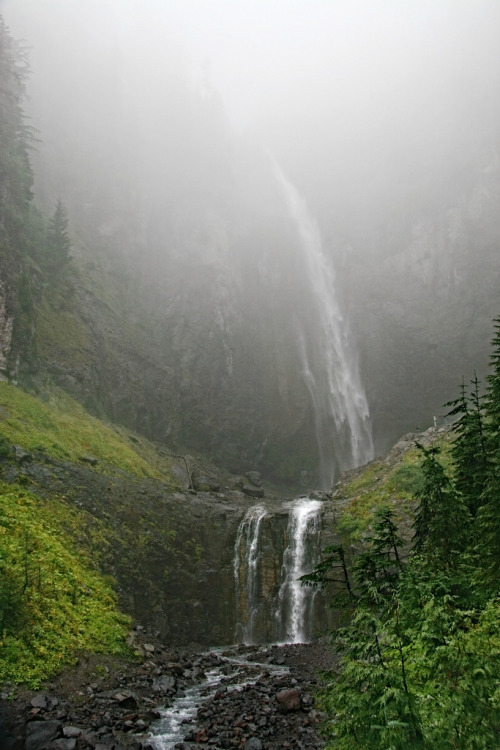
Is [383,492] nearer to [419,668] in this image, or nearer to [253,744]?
[253,744]

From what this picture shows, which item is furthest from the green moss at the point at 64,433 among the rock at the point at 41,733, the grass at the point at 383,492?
the rock at the point at 41,733

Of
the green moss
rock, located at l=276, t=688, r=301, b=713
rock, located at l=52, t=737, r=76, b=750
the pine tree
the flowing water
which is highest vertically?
the green moss

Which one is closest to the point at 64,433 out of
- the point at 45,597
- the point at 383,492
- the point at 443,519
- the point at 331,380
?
the point at 45,597

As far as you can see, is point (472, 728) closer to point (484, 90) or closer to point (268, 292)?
point (268, 292)

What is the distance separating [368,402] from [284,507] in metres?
23.2

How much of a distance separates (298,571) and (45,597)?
13883mm

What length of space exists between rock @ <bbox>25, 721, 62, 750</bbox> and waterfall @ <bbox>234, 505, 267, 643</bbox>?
1377 cm

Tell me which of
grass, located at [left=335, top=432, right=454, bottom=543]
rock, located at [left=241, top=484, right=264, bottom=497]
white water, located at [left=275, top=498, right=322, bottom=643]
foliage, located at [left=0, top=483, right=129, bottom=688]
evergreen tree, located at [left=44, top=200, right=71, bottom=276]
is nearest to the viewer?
foliage, located at [left=0, top=483, right=129, bottom=688]

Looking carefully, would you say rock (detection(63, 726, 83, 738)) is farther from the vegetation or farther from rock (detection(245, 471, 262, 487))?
rock (detection(245, 471, 262, 487))

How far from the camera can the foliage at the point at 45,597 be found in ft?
42.6

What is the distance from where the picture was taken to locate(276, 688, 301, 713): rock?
1252cm

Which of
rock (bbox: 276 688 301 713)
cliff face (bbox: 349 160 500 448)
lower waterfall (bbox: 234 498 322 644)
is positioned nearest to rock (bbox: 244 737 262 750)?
rock (bbox: 276 688 301 713)

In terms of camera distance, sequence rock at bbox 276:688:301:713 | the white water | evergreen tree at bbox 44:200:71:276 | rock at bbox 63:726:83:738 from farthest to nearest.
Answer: evergreen tree at bbox 44:200:71:276 → the white water → rock at bbox 276:688:301:713 → rock at bbox 63:726:83:738

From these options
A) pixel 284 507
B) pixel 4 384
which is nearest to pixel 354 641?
pixel 284 507
